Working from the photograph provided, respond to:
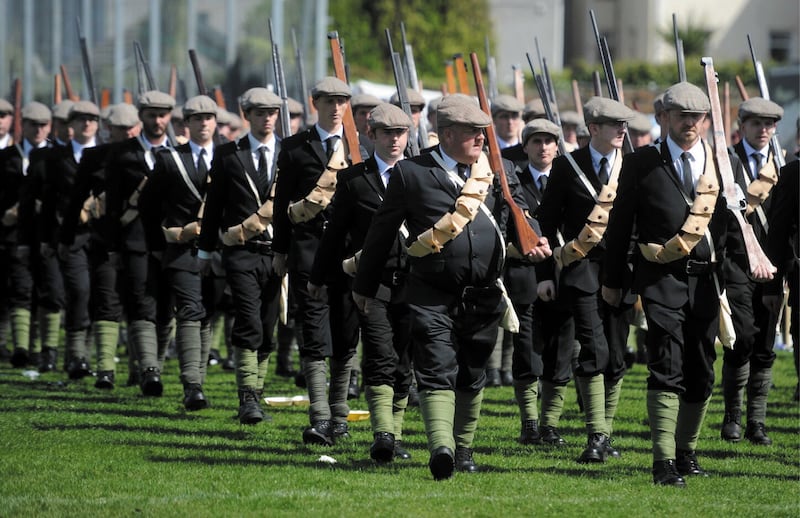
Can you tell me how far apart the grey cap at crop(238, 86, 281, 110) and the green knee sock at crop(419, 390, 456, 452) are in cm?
319

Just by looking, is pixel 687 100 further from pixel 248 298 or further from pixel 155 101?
pixel 155 101

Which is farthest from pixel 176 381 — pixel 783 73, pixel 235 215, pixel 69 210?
pixel 783 73

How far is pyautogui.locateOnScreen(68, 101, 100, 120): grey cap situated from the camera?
14141mm

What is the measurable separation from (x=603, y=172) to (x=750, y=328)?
1.64 m

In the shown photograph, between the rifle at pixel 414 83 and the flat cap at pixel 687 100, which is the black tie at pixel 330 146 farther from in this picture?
the flat cap at pixel 687 100

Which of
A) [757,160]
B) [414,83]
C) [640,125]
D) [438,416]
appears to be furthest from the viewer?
[414,83]

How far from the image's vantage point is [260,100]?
1109 centimetres

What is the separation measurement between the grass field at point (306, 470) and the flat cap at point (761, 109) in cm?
228

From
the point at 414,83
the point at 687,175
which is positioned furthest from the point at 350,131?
the point at 414,83

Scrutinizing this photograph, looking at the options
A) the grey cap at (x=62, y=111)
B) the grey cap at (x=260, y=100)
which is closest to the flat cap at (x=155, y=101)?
the grey cap at (x=260, y=100)

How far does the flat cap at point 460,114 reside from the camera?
866cm

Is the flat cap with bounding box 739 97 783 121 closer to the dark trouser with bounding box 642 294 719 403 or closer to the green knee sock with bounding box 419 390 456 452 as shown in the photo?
the dark trouser with bounding box 642 294 719 403

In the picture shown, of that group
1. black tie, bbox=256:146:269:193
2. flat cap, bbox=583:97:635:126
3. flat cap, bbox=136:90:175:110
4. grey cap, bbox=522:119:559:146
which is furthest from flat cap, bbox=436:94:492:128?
flat cap, bbox=136:90:175:110

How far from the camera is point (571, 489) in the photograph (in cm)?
892
